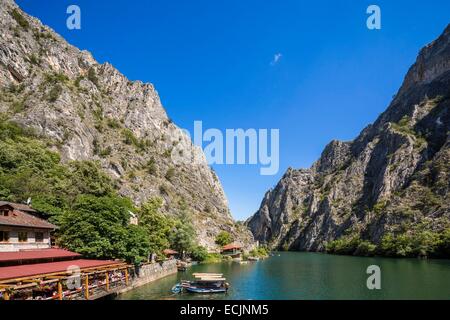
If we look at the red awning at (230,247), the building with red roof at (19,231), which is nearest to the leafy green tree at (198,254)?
the red awning at (230,247)

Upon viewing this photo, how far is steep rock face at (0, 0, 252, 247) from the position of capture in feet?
415

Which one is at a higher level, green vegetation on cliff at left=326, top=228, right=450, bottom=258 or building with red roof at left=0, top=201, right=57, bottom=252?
building with red roof at left=0, top=201, right=57, bottom=252

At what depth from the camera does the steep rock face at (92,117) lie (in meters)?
127

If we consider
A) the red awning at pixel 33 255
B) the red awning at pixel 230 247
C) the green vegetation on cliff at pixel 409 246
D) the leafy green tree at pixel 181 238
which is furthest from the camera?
the red awning at pixel 230 247

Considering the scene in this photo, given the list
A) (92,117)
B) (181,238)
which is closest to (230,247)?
(181,238)

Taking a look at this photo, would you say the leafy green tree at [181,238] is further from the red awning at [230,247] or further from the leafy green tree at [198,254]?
the red awning at [230,247]

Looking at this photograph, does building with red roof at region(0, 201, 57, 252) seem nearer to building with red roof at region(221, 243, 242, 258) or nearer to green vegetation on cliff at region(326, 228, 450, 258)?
building with red roof at region(221, 243, 242, 258)

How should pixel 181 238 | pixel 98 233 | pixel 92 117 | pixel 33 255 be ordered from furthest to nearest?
pixel 92 117
pixel 181 238
pixel 98 233
pixel 33 255

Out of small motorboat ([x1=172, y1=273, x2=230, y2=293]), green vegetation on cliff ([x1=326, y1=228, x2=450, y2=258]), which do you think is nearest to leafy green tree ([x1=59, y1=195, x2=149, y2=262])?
small motorboat ([x1=172, y1=273, x2=230, y2=293])

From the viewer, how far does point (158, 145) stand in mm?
188625

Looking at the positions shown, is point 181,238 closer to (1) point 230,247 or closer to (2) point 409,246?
(1) point 230,247

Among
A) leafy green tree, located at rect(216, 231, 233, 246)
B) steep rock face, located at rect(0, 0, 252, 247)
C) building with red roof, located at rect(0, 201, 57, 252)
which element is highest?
steep rock face, located at rect(0, 0, 252, 247)

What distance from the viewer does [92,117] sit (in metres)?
155
